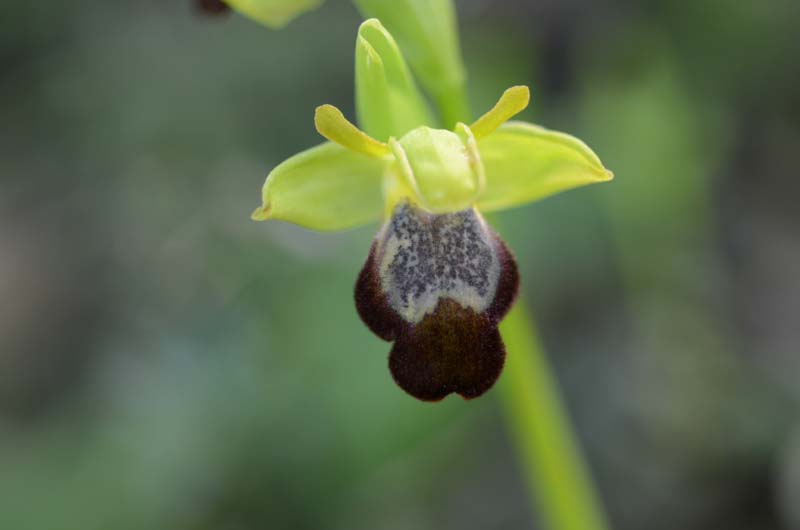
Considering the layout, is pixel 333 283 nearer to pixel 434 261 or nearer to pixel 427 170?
pixel 434 261

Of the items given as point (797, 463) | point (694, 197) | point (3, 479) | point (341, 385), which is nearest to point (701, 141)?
point (694, 197)

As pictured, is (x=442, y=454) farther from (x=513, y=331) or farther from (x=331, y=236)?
(x=513, y=331)

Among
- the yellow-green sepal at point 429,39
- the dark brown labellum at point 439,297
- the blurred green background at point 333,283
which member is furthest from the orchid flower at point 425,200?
the blurred green background at point 333,283

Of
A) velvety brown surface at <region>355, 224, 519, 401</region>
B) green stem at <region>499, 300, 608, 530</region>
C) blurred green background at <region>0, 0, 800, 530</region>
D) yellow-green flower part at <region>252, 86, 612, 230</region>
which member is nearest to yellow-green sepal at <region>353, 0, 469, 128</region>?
yellow-green flower part at <region>252, 86, 612, 230</region>

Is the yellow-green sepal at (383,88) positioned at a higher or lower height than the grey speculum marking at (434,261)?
higher

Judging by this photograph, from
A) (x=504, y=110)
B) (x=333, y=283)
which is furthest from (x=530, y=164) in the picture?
(x=333, y=283)

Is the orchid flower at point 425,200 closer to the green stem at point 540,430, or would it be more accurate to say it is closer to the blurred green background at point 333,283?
the green stem at point 540,430
